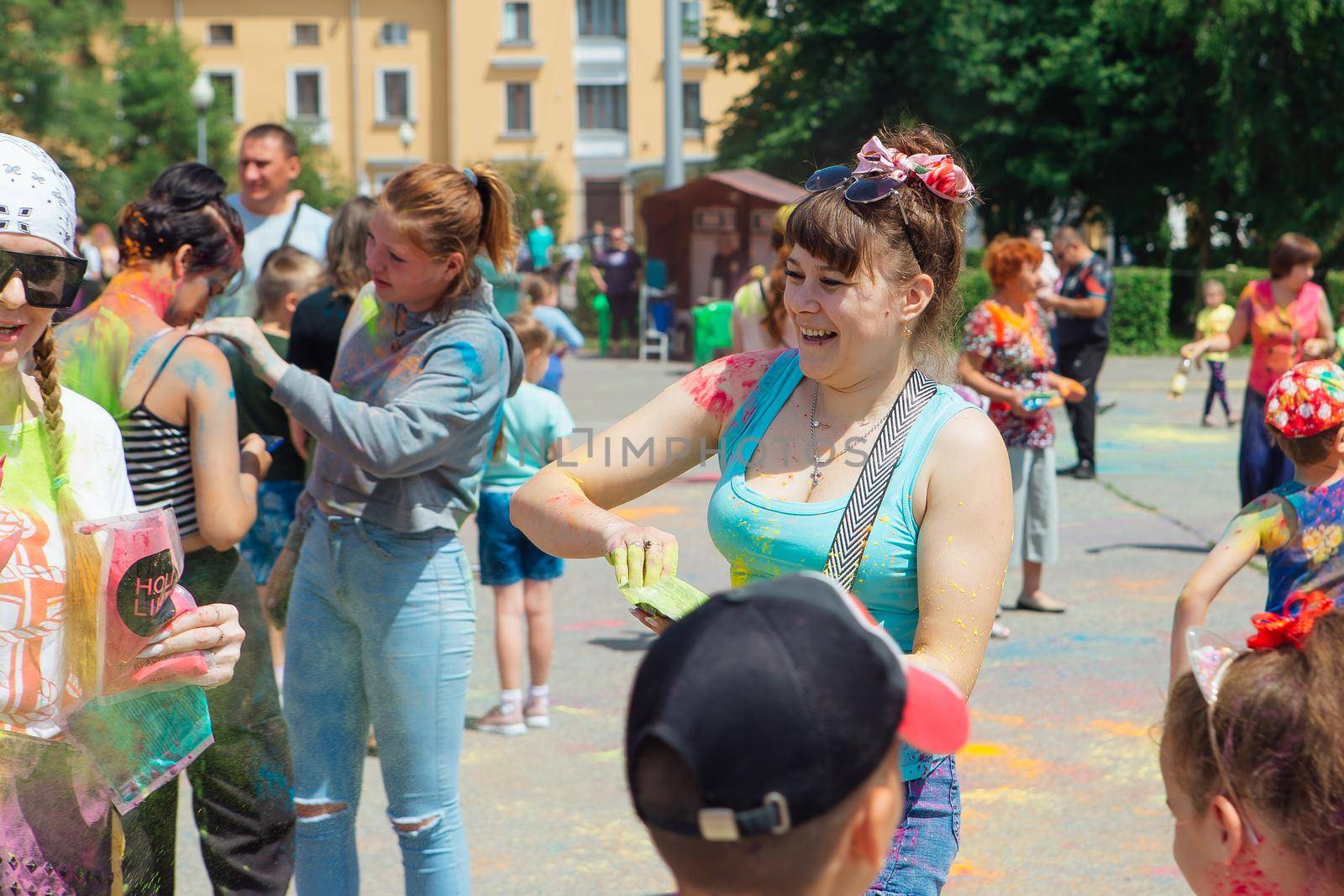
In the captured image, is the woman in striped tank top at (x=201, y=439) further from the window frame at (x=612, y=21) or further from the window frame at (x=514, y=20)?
the window frame at (x=514, y=20)

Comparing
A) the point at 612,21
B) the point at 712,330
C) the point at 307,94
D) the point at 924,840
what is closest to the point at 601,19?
the point at 612,21

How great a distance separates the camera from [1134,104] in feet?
95.8

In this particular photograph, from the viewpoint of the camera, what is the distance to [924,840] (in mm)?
2438

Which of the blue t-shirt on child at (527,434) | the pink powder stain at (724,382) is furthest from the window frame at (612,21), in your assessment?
the pink powder stain at (724,382)

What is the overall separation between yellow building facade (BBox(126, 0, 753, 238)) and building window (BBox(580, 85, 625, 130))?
0.04 m

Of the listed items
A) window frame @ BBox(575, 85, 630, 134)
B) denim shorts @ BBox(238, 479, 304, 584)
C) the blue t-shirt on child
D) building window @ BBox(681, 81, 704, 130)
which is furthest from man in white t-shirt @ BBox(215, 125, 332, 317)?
window frame @ BBox(575, 85, 630, 134)

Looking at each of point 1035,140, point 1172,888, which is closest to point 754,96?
point 1035,140

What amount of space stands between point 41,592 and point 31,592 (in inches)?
0.6

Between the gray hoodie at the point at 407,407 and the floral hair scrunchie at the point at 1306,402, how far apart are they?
213cm

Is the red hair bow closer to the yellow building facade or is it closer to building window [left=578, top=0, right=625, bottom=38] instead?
the yellow building facade

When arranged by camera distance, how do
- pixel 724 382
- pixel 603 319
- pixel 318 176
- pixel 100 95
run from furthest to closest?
pixel 100 95
pixel 318 176
pixel 603 319
pixel 724 382

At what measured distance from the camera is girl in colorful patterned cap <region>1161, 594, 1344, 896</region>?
5.41 feet

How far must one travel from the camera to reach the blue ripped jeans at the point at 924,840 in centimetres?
241

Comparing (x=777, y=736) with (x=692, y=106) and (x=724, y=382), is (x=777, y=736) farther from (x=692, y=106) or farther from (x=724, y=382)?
(x=692, y=106)
